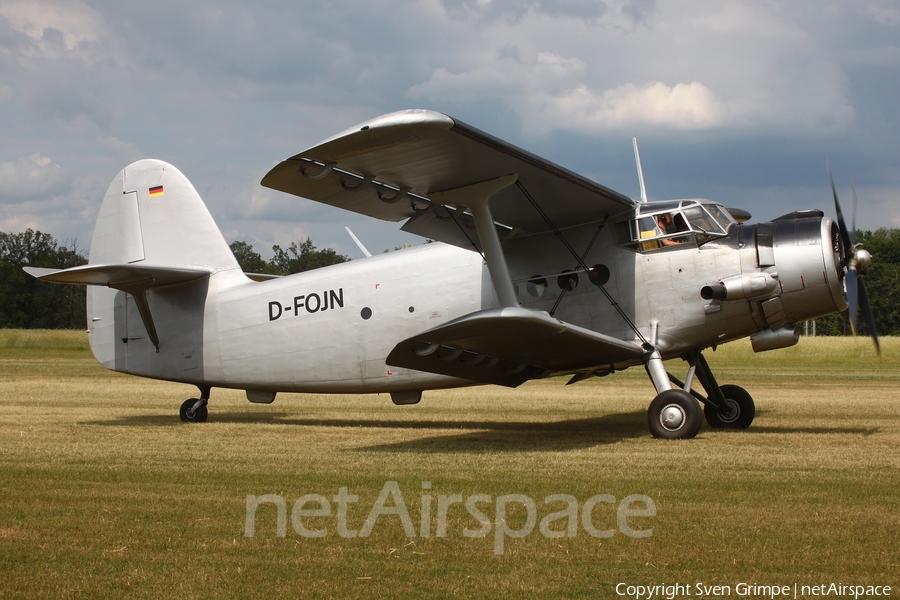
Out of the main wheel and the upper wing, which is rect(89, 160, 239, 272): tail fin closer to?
the upper wing

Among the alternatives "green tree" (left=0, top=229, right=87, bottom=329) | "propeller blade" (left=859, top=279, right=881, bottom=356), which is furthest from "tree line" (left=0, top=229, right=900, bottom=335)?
"propeller blade" (left=859, top=279, right=881, bottom=356)

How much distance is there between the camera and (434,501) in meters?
6.16

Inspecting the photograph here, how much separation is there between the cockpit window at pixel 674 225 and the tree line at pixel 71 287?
168 ft

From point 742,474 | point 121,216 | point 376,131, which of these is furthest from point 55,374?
point 742,474

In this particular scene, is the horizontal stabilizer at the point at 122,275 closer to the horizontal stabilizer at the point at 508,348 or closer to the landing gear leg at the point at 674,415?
the horizontal stabilizer at the point at 508,348

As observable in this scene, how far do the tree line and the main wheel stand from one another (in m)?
52.1

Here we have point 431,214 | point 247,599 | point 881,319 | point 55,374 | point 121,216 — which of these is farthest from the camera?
point 881,319

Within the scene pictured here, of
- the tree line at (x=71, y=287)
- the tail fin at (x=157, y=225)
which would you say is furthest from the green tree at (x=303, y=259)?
the tail fin at (x=157, y=225)

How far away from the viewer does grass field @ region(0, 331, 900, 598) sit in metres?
4.30

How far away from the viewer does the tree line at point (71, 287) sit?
6938cm

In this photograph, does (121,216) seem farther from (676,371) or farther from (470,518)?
(676,371)

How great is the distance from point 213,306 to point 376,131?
6599 mm

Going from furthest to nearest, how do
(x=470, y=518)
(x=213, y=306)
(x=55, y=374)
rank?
(x=55, y=374) < (x=213, y=306) < (x=470, y=518)

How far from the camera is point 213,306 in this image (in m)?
13.2
